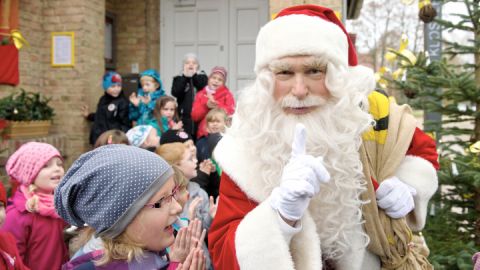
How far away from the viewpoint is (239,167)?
197cm

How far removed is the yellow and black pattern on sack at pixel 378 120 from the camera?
204 cm

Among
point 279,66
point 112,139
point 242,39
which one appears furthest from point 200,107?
point 279,66

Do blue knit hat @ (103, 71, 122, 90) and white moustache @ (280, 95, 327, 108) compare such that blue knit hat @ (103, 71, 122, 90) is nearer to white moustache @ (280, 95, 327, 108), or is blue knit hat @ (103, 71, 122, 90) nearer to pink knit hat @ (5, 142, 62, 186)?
pink knit hat @ (5, 142, 62, 186)

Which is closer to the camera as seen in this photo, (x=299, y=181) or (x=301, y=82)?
(x=299, y=181)

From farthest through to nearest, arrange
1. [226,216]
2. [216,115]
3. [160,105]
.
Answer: [160,105], [216,115], [226,216]

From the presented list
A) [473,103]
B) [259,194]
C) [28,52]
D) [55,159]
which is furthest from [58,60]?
[259,194]

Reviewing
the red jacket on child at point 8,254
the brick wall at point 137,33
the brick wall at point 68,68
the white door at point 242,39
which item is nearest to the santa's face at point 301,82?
the red jacket on child at point 8,254

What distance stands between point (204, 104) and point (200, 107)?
0.19ft

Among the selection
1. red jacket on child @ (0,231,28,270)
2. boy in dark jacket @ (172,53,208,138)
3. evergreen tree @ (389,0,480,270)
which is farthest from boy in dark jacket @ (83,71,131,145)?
red jacket on child @ (0,231,28,270)

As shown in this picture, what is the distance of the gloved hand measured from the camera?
1593mm

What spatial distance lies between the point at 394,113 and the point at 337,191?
467mm

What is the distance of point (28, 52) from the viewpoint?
21.7ft

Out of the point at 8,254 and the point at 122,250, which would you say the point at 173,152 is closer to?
the point at 8,254

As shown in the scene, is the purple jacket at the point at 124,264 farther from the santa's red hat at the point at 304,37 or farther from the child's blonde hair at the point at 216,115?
the child's blonde hair at the point at 216,115
